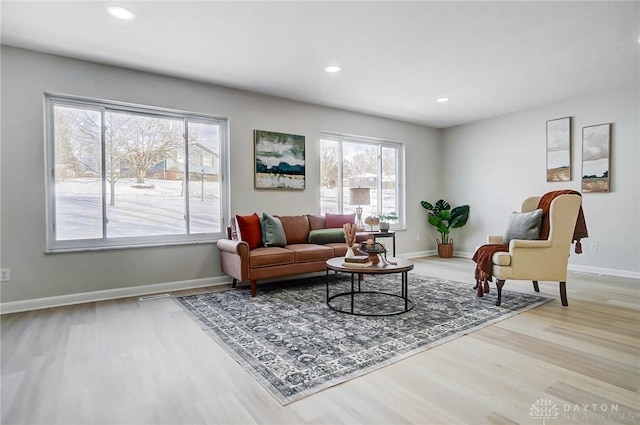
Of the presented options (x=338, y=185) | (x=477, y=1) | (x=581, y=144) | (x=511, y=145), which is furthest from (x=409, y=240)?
(x=477, y=1)

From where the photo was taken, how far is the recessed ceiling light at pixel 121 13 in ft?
8.72

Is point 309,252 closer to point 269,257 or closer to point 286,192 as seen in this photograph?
point 269,257

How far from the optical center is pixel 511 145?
5910 millimetres

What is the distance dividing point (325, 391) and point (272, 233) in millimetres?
2544

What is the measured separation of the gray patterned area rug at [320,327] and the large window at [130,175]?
103 centimetres

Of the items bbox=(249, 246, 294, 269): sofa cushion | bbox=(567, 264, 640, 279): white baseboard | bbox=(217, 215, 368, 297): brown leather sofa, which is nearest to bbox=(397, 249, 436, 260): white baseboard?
bbox=(217, 215, 368, 297): brown leather sofa

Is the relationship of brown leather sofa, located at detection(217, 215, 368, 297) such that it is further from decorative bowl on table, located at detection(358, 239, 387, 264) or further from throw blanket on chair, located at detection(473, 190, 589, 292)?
throw blanket on chair, located at detection(473, 190, 589, 292)

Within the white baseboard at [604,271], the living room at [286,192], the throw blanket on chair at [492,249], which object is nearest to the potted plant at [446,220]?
the living room at [286,192]

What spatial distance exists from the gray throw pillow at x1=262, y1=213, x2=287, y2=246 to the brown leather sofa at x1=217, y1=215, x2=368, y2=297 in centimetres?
7

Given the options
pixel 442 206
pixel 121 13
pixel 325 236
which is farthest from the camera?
pixel 442 206

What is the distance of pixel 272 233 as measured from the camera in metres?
4.22

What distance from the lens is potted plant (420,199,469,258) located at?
654 cm

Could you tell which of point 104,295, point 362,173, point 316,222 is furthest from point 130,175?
point 362,173

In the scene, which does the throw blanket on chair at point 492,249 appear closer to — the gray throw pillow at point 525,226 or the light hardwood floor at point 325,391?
the gray throw pillow at point 525,226
